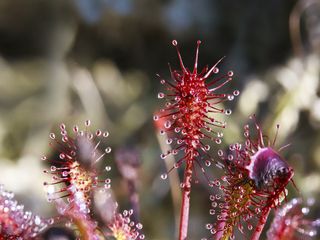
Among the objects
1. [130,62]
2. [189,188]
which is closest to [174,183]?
[130,62]

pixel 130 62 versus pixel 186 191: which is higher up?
pixel 130 62

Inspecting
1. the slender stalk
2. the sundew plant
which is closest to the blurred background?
the slender stalk

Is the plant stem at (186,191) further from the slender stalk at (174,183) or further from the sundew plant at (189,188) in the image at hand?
the slender stalk at (174,183)

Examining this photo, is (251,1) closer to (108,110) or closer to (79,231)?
(108,110)

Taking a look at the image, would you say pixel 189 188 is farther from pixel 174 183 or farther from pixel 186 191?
pixel 174 183

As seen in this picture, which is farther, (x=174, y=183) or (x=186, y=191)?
(x=174, y=183)

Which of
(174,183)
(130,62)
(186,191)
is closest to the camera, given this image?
(186,191)

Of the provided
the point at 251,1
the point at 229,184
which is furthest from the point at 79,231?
the point at 251,1

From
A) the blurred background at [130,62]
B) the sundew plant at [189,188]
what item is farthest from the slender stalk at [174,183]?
the sundew plant at [189,188]

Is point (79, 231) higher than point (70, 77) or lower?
lower

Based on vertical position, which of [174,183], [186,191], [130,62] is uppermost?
[130,62]
